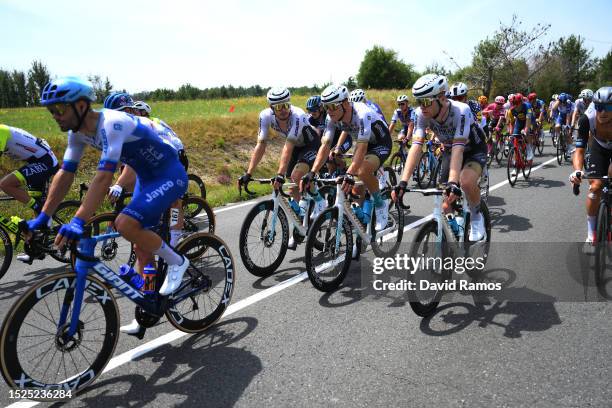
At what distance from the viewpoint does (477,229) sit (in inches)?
206

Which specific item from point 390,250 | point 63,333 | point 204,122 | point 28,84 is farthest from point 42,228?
point 28,84

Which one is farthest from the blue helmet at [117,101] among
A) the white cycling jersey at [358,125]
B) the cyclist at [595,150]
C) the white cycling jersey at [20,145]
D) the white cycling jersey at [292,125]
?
the cyclist at [595,150]

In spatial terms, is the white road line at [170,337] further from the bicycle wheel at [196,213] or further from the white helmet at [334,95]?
the white helmet at [334,95]

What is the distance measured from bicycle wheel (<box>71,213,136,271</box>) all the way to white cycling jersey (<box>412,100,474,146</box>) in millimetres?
3729

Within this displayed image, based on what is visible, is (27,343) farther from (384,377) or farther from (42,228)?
(384,377)

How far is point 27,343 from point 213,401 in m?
1.43

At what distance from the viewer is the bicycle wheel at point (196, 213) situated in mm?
6816

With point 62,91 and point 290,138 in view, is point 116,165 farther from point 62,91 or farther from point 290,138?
point 290,138

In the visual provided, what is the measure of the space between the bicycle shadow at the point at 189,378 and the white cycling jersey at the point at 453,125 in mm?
3204

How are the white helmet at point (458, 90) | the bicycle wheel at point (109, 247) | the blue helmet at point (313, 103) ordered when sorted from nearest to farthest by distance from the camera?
the bicycle wheel at point (109, 247) → the blue helmet at point (313, 103) → the white helmet at point (458, 90)

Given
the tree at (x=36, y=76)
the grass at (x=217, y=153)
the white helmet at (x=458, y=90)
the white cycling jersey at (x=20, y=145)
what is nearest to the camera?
the white cycling jersey at (x=20, y=145)

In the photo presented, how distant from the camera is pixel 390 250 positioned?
6648 mm

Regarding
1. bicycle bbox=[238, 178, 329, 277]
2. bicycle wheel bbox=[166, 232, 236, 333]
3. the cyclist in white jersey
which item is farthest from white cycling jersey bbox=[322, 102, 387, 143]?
the cyclist in white jersey

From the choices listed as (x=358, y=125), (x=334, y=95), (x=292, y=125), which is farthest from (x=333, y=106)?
(x=292, y=125)
